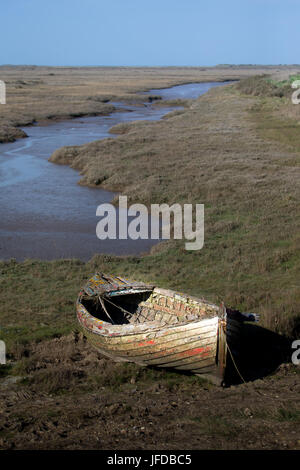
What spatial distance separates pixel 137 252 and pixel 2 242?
18.1 feet

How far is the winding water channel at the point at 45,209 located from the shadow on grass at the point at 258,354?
826cm

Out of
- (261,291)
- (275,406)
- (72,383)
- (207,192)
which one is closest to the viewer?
(275,406)

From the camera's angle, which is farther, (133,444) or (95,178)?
(95,178)

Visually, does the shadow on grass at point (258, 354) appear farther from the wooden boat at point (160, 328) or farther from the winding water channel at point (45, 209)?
the winding water channel at point (45, 209)

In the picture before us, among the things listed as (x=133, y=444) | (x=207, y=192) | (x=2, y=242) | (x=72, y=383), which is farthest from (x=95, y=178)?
(x=133, y=444)

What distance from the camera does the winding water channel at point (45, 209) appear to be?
18.5 m

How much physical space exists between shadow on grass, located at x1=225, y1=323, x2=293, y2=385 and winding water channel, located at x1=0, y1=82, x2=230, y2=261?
27.1 feet

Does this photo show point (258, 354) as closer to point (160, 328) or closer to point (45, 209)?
point (160, 328)

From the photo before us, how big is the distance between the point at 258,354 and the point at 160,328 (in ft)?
7.53

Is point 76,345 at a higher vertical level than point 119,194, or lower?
lower

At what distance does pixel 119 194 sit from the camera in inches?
998

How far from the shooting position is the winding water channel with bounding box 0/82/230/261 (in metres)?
18.5
